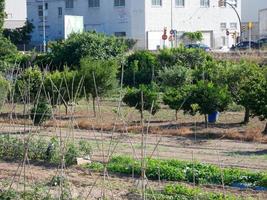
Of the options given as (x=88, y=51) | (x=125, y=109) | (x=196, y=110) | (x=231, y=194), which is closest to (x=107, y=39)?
(x=88, y=51)

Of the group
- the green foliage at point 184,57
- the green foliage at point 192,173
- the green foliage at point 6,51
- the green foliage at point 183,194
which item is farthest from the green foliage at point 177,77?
the green foliage at point 183,194

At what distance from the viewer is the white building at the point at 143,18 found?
6081cm

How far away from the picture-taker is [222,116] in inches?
757

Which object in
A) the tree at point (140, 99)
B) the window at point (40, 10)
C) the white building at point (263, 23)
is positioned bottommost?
the tree at point (140, 99)

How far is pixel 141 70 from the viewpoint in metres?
29.9

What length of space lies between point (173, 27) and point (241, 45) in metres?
12.6

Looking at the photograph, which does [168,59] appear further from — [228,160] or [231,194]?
[231,194]

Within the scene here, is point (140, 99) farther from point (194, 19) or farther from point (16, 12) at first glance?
point (16, 12)

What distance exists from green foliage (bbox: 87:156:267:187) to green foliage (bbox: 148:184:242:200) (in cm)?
55

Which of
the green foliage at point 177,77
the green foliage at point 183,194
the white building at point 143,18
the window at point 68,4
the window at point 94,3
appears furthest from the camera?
the window at point 68,4

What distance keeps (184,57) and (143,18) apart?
3116 cm

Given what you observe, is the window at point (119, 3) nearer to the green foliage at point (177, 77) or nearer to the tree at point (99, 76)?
the green foliage at point (177, 77)

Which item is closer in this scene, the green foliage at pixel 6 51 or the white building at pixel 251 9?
the green foliage at pixel 6 51

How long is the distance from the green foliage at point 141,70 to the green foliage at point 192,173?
1787cm
